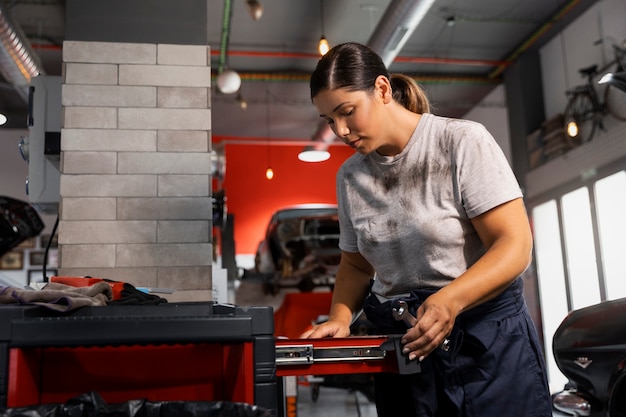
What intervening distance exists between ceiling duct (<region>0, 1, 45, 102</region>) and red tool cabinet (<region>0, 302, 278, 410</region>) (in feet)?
18.0

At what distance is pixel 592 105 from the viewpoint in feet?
24.3

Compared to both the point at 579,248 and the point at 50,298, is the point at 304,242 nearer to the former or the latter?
the point at 579,248

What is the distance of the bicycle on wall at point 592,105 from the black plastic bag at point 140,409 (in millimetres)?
6708

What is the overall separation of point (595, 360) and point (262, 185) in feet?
33.6

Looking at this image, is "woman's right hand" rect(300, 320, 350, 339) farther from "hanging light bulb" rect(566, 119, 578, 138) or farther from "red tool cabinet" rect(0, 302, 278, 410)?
"hanging light bulb" rect(566, 119, 578, 138)

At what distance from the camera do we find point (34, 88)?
3035 mm

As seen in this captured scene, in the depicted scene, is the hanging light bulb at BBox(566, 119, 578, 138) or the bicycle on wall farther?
the hanging light bulb at BBox(566, 119, 578, 138)

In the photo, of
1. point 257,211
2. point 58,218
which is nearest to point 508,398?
point 58,218

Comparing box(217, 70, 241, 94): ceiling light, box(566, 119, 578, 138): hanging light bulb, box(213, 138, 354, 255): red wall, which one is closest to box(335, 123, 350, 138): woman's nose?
box(217, 70, 241, 94): ceiling light

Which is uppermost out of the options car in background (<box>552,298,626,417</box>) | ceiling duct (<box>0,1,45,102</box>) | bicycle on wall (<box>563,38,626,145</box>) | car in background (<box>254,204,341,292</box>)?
ceiling duct (<box>0,1,45,102</box>)

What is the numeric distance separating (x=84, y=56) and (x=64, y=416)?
234 cm

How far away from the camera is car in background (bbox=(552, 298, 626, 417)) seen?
183 cm

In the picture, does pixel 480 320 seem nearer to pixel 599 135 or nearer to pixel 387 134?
pixel 387 134

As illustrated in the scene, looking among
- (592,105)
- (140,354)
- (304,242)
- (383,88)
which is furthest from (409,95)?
(592,105)
